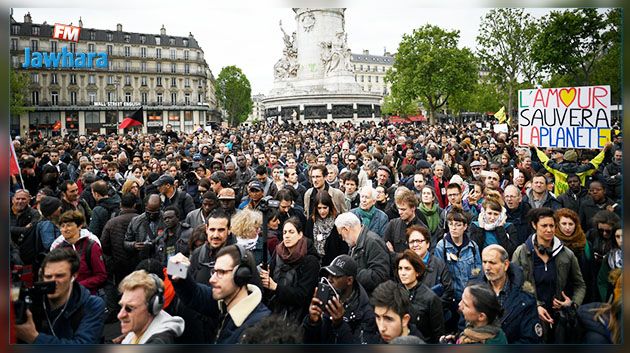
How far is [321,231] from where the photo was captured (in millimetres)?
6348

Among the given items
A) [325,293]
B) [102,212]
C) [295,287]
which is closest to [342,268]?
[325,293]

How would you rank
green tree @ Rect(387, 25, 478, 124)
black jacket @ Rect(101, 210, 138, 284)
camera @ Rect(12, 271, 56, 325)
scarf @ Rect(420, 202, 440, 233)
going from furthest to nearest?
1. green tree @ Rect(387, 25, 478, 124)
2. scarf @ Rect(420, 202, 440, 233)
3. black jacket @ Rect(101, 210, 138, 284)
4. camera @ Rect(12, 271, 56, 325)

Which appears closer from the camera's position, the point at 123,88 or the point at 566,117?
the point at 566,117

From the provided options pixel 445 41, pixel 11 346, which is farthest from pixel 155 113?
pixel 11 346

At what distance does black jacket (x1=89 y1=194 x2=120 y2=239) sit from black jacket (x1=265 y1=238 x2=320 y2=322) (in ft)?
12.3

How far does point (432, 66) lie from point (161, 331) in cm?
4921

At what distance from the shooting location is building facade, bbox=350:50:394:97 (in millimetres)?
108125

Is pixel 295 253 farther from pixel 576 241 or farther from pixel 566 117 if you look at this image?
pixel 566 117

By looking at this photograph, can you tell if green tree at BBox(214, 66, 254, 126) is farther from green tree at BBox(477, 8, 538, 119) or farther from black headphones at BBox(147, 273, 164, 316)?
black headphones at BBox(147, 273, 164, 316)

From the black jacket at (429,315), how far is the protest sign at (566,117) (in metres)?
5.63

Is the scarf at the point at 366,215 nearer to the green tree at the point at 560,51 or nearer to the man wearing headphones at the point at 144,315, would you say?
the man wearing headphones at the point at 144,315

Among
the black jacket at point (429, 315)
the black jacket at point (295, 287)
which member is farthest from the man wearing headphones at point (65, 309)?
the black jacket at point (429, 315)

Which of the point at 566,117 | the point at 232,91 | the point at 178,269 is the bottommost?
the point at 178,269

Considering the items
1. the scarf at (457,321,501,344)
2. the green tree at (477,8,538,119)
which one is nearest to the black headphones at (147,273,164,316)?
the scarf at (457,321,501,344)
